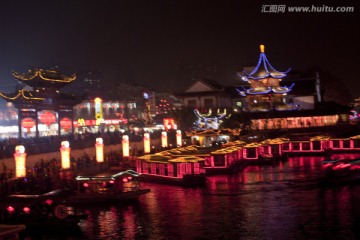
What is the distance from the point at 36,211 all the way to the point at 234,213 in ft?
28.0

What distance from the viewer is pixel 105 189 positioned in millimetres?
24891

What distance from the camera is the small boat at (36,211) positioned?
18.8m

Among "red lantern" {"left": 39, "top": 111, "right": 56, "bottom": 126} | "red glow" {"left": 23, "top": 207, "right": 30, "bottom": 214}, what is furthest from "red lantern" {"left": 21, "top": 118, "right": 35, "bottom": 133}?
"red glow" {"left": 23, "top": 207, "right": 30, "bottom": 214}

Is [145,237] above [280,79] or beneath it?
beneath

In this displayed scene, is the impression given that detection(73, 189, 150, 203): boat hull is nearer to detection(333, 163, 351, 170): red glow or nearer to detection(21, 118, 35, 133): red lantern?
detection(333, 163, 351, 170): red glow

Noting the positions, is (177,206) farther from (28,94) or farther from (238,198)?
(28,94)

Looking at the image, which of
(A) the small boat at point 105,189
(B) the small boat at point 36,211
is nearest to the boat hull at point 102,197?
(A) the small boat at point 105,189

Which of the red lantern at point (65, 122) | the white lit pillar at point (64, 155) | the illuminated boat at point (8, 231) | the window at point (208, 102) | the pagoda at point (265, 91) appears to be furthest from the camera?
the window at point (208, 102)

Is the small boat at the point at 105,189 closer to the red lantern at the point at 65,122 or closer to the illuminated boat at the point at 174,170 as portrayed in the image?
the illuminated boat at the point at 174,170

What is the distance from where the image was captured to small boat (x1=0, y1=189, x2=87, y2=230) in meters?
18.8

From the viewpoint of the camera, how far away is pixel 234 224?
1956cm

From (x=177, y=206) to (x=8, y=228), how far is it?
571 inches

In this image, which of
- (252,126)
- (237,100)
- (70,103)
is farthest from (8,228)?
(237,100)

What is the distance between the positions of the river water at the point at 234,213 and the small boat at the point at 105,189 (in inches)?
21.9
